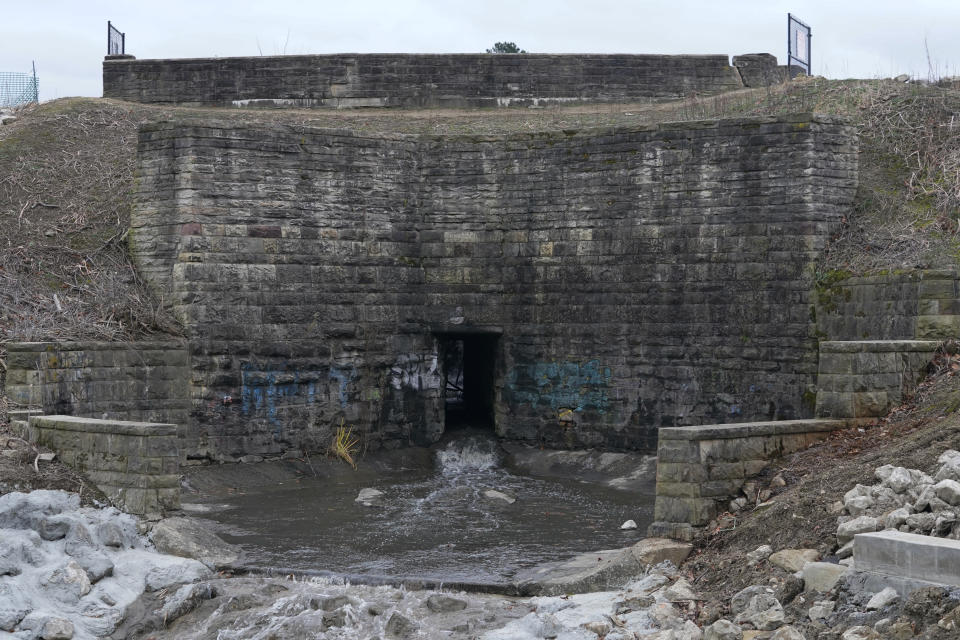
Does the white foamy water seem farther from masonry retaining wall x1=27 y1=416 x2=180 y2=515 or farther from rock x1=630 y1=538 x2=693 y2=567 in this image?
rock x1=630 y1=538 x2=693 y2=567

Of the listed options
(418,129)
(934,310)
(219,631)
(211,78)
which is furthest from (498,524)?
(211,78)

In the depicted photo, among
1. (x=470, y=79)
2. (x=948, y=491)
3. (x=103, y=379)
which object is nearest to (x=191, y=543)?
(x=103, y=379)

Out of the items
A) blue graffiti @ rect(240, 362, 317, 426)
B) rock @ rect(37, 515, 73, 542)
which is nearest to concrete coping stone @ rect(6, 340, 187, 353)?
blue graffiti @ rect(240, 362, 317, 426)

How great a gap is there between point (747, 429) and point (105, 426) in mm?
6144

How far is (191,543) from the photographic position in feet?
33.3

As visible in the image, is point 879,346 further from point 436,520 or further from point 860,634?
point 436,520

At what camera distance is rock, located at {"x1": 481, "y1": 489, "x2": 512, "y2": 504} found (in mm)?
13117

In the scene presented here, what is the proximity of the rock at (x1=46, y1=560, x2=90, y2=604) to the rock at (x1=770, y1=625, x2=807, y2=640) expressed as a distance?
5.58m

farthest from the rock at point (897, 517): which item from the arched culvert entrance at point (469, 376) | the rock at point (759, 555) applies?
the arched culvert entrance at point (469, 376)

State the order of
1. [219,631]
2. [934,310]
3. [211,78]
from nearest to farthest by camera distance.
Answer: [219,631], [934,310], [211,78]

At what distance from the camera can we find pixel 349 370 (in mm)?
14938

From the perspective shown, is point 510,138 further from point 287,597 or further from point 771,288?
point 287,597

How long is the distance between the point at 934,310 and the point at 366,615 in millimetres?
6775

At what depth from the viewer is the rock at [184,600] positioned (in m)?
8.96
